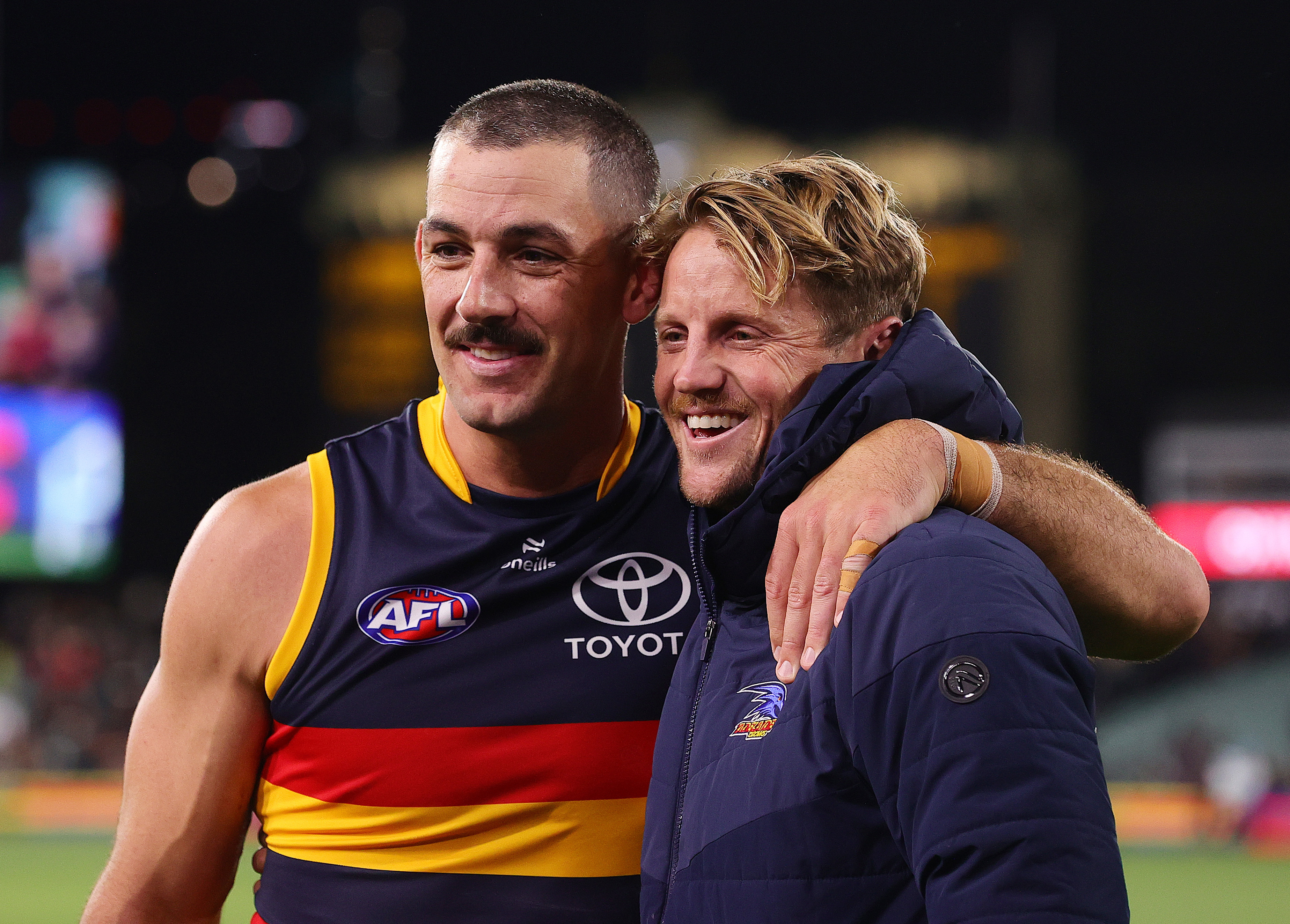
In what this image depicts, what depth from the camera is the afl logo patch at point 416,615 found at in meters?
2.47

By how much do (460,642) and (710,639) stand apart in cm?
58

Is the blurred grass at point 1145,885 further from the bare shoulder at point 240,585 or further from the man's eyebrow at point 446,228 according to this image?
the man's eyebrow at point 446,228

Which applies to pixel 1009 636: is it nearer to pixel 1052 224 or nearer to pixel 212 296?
pixel 1052 224

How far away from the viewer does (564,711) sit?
2.47m

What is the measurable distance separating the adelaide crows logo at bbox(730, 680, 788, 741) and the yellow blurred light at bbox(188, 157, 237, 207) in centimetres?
2041

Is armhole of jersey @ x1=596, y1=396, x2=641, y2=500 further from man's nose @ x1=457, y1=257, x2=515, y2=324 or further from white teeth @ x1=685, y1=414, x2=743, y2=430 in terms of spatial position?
white teeth @ x1=685, y1=414, x2=743, y2=430

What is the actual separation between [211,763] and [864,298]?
1.38m

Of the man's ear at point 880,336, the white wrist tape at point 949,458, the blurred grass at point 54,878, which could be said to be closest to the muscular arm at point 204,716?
the man's ear at point 880,336

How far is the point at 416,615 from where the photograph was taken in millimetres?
2494

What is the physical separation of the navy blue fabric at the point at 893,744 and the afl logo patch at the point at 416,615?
0.54 meters

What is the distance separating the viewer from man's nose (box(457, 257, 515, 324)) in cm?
244

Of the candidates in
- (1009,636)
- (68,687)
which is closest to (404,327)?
(68,687)

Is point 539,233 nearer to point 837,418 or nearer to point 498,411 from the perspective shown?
point 498,411

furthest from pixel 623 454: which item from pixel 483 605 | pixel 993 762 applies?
pixel 993 762
